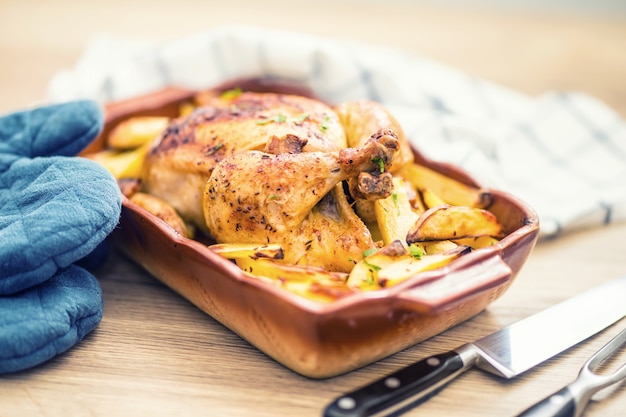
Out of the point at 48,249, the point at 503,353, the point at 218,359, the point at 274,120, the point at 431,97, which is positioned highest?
the point at 274,120

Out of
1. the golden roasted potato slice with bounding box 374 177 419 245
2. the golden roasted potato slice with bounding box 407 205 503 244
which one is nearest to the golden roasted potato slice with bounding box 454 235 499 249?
the golden roasted potato slice with bounding box 407 205 503 244

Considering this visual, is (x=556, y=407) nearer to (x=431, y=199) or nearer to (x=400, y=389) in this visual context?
(x=400, y=389)

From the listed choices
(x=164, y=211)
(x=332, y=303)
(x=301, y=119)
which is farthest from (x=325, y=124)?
(x=332, y=303)

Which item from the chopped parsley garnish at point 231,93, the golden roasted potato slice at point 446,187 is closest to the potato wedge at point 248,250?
the golden roasted potato slice at point 446,187

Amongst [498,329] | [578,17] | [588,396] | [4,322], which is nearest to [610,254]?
[498,329]

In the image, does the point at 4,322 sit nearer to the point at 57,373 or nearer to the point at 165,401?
the point at 57,373

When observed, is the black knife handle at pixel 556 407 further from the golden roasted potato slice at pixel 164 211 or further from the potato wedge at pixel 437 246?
the golden roasted potato slice at pixel 164 211
